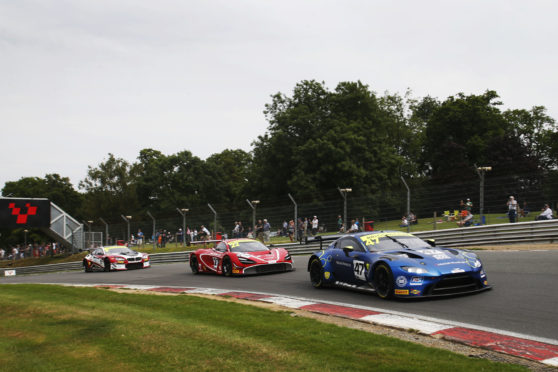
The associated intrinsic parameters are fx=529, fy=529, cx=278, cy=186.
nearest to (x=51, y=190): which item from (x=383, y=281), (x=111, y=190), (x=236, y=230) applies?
(x=111, y=190)

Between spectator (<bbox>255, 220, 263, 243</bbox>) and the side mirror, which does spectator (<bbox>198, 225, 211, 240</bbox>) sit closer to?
spectator (<bbox>255, 220, 263, 243</bbox>)

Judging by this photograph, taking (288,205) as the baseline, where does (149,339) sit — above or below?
below

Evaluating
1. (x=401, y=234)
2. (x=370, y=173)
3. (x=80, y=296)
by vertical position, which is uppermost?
(x=370, y=173)

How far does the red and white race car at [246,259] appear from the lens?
14305 millimetres

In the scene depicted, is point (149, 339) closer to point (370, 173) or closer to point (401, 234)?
point (401, 234)

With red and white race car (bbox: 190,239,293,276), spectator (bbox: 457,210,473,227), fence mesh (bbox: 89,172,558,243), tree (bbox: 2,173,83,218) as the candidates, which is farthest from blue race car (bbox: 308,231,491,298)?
tree (bbox: 2,173,83,218)

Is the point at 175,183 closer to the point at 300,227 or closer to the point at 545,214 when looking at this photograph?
the point at 300,227

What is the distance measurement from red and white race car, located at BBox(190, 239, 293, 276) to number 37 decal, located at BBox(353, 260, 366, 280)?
4.62 m

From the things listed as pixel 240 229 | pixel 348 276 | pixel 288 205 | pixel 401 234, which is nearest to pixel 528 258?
pixel 401 234

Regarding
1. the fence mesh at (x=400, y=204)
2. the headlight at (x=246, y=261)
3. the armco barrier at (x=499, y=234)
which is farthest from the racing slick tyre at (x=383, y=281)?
the fence mesh at (x=400, y=204)

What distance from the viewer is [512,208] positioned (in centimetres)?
1914

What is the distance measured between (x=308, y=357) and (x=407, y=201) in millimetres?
17167

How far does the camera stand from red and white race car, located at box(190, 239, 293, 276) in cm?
1430

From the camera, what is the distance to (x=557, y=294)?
26.8ft
